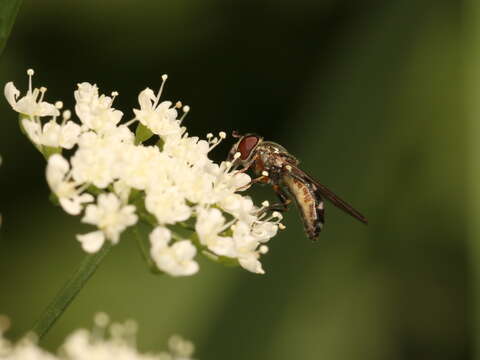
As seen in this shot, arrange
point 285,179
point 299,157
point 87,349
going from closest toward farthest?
point 87,349, point 285,179, point 299,157

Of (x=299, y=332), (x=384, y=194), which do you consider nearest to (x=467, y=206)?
(x=384, y=194)

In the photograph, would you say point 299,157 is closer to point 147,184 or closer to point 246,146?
point 246,146

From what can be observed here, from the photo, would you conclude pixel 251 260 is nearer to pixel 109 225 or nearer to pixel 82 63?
pixel 109 225

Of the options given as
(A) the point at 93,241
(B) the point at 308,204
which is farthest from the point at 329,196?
(A) the point at 93,241

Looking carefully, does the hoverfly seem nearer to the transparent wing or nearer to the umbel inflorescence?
the transparent wing

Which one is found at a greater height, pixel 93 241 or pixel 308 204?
pixel 308 204

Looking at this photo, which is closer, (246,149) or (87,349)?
(87,349)

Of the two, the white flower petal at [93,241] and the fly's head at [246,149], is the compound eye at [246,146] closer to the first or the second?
the fly's head at [246,149]
